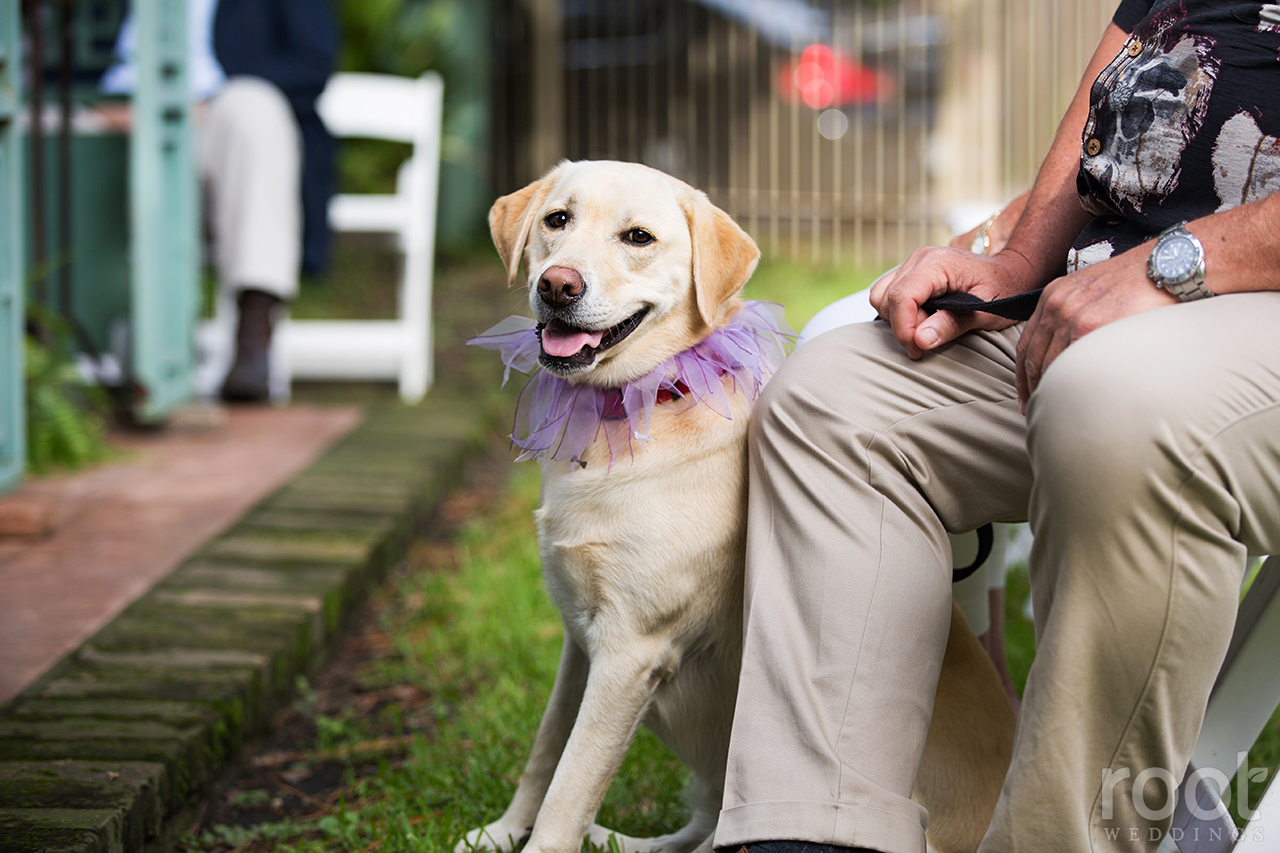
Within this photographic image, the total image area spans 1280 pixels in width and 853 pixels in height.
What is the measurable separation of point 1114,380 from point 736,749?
63cm

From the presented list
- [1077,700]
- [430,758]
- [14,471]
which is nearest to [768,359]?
[1077,700]

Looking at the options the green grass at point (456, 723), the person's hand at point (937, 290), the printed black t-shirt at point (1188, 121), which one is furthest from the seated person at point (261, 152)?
the printed black t-shirt at point (1188, 121)

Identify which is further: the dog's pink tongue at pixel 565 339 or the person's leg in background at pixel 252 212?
the person's leg in background at pixel 252 212

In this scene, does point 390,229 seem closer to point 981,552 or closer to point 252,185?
point 252,185

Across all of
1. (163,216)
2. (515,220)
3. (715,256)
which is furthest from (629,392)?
(163,216)

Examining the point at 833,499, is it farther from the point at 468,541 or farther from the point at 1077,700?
the point at 468,541

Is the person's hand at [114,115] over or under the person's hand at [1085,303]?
over

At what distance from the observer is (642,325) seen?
5.91 feet

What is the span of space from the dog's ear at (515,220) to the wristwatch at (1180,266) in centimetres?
102

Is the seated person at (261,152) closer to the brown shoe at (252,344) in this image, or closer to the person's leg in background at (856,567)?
the brown shoe at (252,344)

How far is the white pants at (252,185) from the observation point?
14.1 ft

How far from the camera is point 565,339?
1719mm

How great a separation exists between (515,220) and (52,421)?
209cm

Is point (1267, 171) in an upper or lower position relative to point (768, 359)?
upper
